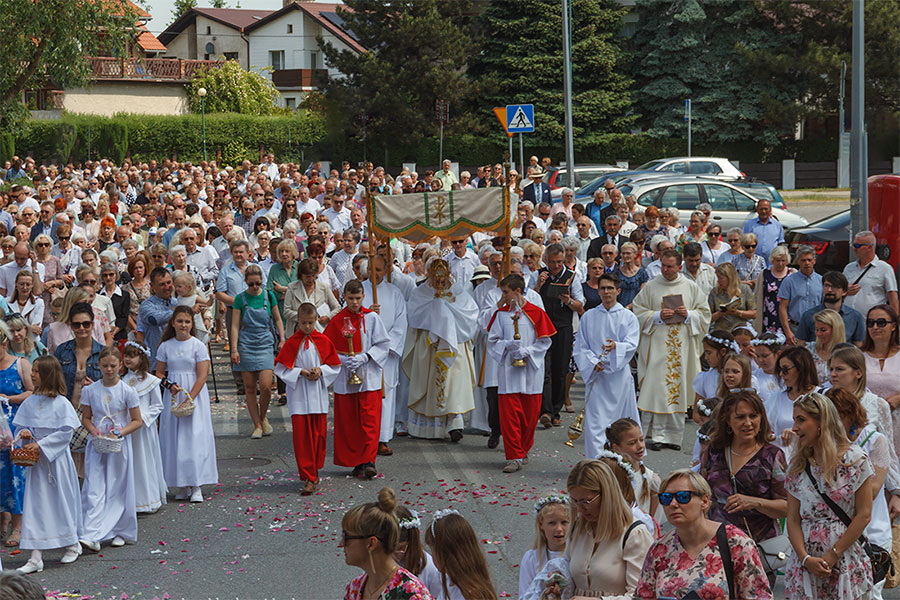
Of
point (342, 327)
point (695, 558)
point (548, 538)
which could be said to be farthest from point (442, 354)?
point (695, 558)

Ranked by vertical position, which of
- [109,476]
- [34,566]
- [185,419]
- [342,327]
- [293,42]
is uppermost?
[293,42]

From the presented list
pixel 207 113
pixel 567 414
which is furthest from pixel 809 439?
pixel 207 113

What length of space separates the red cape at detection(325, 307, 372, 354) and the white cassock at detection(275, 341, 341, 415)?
398 millimetres

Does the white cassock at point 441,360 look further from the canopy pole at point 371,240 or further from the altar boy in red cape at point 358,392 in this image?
the altar boy in red cape at point 358,392

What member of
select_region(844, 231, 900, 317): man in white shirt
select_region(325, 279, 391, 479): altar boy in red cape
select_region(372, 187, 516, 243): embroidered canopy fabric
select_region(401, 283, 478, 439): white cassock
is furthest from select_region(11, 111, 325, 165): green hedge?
select_region(325, 279, 391, 479): altar boy in red cape

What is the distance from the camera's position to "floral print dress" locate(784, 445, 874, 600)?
6.22 meters

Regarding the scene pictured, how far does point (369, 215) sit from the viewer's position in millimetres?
12000

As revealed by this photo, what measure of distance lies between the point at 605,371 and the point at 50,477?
489 cm

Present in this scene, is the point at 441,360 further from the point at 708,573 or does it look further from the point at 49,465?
the point at 708,573

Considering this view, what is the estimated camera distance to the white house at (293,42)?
75.6 m

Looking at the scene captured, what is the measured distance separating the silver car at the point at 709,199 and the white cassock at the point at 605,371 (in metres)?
11.9

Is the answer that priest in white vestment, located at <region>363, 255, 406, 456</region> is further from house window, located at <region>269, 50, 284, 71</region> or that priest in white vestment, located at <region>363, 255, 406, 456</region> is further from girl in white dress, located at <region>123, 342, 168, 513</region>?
house window, located at <region>269, 50, 284, 71</region>

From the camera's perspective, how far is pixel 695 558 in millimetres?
5000

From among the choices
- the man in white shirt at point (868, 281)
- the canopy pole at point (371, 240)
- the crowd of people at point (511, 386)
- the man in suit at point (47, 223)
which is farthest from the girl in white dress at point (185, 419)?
the man in suit at point (47, 223)
